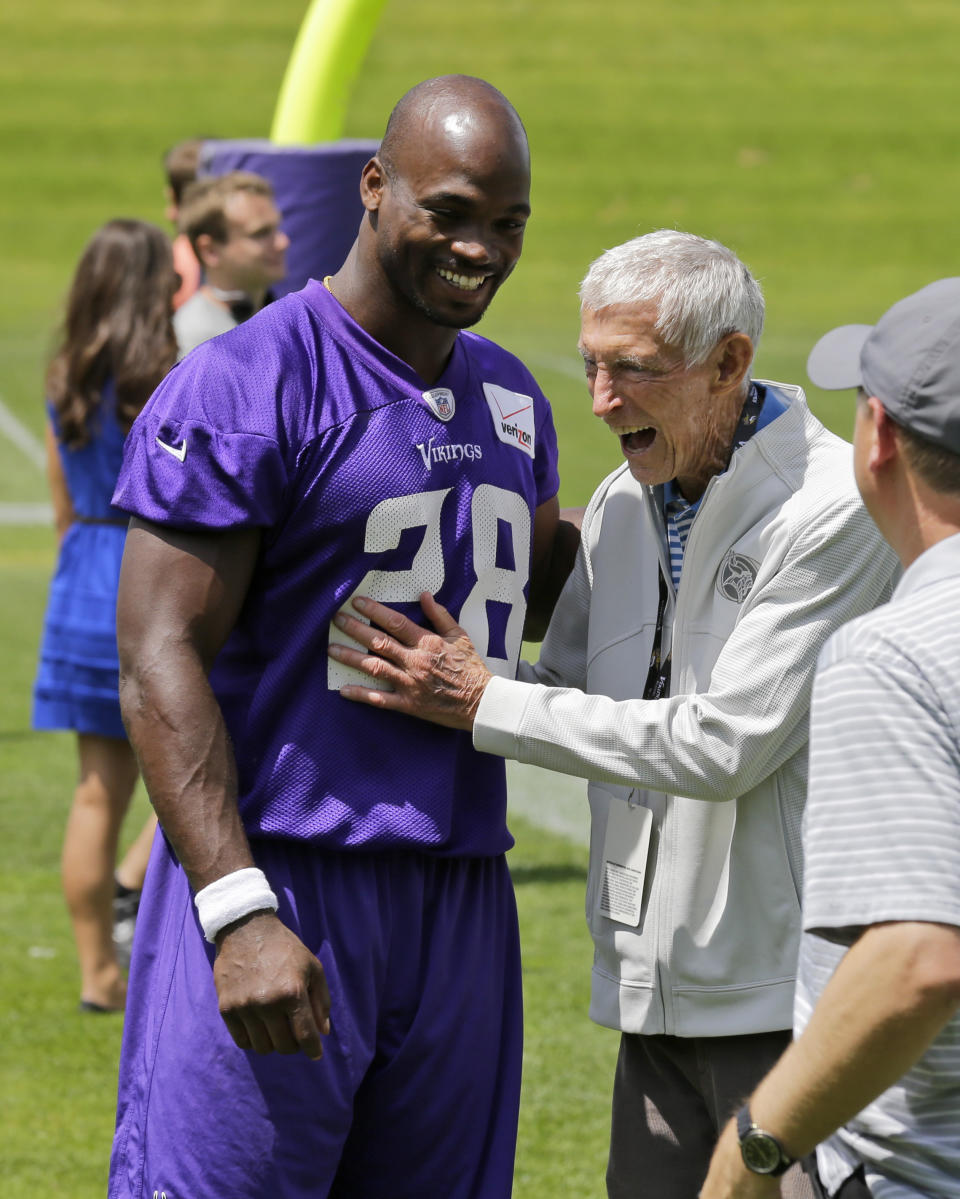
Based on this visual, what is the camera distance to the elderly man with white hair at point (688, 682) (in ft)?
8.41

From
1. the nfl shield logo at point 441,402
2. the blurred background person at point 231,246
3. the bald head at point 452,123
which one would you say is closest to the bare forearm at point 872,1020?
the nfl shield logo at point 441,402

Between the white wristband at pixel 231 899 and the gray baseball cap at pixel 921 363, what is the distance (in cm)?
105

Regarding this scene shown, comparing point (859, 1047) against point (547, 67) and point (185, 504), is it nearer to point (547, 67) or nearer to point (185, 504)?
point (185, 504)

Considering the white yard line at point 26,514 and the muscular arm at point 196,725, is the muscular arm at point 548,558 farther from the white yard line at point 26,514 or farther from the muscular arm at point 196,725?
the white yard line at point 26,514

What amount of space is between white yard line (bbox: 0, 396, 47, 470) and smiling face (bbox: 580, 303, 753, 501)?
58.2ft

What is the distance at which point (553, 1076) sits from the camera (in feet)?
16.0

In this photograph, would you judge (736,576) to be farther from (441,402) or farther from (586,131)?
(586,131)

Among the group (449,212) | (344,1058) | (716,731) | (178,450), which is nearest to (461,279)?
(449,212)

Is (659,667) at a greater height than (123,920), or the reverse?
(659,667)

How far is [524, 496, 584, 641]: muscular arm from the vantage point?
3.05 metres

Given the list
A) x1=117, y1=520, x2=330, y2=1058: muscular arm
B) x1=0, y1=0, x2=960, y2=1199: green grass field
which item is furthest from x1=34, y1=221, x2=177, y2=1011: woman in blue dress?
x1=0, y1=0, x2=960, y2=1199: green grass field

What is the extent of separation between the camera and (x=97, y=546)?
5371 millimetres

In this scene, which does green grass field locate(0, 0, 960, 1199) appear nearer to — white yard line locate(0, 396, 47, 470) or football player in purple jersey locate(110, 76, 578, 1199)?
white yard line locate(0, 396, 47, 470)

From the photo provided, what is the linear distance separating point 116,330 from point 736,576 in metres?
3.09
